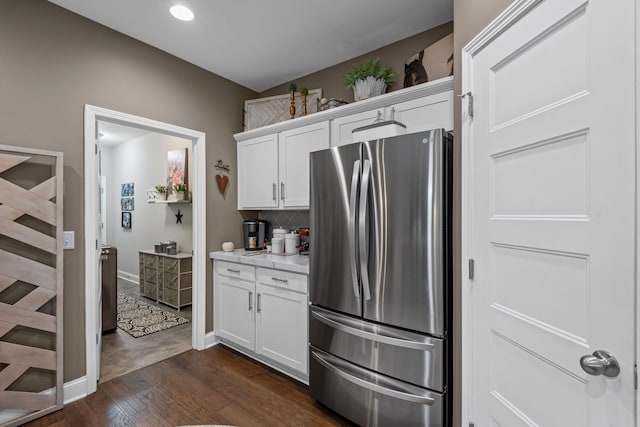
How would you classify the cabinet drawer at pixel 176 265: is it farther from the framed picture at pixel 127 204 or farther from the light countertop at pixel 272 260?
the framed picture at pixel 127 204

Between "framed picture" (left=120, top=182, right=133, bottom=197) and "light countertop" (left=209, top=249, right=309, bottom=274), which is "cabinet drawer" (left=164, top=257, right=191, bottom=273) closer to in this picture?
"light countertop" (left=209, top=249, right=309, bottom=274)

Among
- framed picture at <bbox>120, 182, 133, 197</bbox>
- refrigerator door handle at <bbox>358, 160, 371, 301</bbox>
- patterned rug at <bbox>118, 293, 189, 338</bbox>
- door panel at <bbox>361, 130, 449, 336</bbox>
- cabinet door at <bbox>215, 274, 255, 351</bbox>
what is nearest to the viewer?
door panel at <bbox>361, 130, 449, 336</bbox>

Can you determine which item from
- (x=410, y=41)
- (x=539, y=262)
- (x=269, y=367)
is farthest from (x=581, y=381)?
(x=410, y=41)

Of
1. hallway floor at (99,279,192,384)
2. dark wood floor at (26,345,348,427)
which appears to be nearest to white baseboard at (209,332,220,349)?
hallway floor at (99,279,192,384)

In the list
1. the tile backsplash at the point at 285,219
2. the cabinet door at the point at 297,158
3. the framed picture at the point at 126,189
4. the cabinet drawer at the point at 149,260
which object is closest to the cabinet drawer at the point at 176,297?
the cabinet drawer at the point at 149,260

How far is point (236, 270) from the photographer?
285 centimetres

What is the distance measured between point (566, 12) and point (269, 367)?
9.59ft

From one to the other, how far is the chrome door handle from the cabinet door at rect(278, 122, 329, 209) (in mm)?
2120

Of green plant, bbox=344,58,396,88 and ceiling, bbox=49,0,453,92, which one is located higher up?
ceiling, bbox=49,0,453,92

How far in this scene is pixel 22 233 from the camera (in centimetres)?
189

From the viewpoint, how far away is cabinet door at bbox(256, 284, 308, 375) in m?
2.33

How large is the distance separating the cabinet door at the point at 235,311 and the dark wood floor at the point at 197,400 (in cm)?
26

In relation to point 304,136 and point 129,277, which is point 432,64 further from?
point 129,277

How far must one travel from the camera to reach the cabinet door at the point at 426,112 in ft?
6.44
